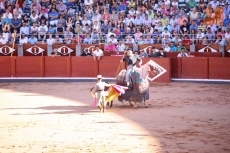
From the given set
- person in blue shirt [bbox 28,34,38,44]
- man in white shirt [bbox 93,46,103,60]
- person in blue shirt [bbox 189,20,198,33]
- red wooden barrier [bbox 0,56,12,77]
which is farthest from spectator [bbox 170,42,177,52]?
red wooden barrier [bbox 0,56,12,77]

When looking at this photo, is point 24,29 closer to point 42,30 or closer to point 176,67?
point 42,30

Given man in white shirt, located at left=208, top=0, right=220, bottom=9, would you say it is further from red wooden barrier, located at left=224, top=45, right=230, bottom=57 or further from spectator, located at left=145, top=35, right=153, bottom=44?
spectator, located at left=145, top=35, right=153, bottom=44

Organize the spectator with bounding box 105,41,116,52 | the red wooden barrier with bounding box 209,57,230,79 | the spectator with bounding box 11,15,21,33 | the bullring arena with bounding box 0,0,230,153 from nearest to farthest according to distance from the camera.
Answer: the bullring arena with bounding box 0,0,230,153 → the red wooden barrier with bounding box 209,57,230,79 → the spectator with bounding box 105,41,116,52 → the spectator with bounding box 11,15,21,33

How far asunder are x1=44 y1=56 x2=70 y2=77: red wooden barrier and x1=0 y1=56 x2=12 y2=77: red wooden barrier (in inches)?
49.4

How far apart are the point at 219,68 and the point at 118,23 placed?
13.6ft

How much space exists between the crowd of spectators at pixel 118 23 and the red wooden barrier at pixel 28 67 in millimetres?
1027

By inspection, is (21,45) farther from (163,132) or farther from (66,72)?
(163,132)

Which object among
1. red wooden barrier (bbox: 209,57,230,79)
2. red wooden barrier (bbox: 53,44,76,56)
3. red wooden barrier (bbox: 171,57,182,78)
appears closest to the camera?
red wooden barrier (bbox: 209,57,230,79)

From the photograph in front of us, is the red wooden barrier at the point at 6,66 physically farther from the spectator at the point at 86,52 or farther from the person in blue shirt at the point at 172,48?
the person in blue shirt at the point at 172,48

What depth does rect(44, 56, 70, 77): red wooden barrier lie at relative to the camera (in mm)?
22359

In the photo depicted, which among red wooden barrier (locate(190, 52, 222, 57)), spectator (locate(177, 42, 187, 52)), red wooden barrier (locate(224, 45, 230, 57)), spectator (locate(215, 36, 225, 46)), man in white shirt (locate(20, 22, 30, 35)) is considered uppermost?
man in white shirt (locate(20, 22, 30, 35))

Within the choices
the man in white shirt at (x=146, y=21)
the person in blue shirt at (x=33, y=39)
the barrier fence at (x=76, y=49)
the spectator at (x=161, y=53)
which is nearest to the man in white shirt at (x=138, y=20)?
the man in white shirt at (x=146, y=21)

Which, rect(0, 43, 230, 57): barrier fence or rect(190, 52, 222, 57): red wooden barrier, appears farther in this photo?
rect(0, 43, 230, 57): barrier fence

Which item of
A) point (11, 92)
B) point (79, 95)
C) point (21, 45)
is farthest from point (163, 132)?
point (21, 45)
